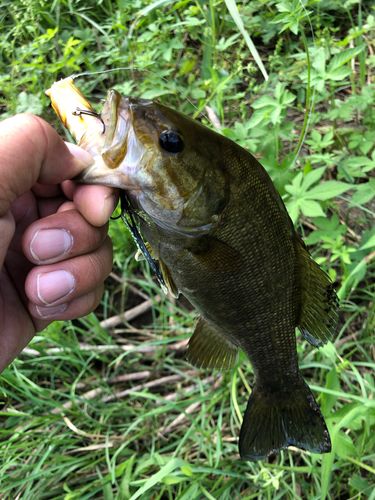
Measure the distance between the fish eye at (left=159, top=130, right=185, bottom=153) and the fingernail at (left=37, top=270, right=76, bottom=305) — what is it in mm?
524

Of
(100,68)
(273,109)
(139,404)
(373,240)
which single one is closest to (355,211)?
(373,240)

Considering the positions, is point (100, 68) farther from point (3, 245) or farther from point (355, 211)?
point (3, 245)

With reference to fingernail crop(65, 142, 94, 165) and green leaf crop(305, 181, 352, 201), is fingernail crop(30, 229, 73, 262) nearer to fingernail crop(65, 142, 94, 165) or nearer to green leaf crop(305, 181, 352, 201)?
fingernail crop(65, 142, 94, 165)

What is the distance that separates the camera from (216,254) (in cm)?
129

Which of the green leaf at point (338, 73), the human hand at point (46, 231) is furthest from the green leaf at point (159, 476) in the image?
the green leaf at point (338, 73)

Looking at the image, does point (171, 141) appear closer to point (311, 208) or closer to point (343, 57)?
point (311, 208)

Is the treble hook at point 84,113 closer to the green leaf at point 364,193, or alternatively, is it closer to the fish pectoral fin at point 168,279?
the fish pectoral fin at point 168,279

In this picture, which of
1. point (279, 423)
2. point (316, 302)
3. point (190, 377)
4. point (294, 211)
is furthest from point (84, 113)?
point (190, 377)

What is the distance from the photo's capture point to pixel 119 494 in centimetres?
191

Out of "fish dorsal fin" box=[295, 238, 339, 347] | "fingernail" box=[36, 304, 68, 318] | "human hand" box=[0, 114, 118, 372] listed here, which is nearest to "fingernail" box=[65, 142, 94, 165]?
"human hand" box=[0, 114, 118, 372]

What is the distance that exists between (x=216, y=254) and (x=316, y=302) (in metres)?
0.48

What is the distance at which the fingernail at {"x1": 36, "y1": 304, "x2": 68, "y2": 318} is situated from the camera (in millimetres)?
1270

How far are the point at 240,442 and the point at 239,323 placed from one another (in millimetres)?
579

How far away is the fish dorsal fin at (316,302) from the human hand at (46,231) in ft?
2.41
